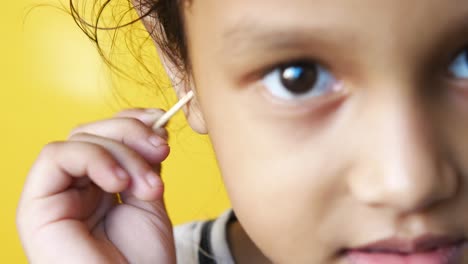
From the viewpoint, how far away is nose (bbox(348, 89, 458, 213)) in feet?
1.64

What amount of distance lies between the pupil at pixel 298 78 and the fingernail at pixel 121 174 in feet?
0.67

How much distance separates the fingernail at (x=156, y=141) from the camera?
0.75 metres

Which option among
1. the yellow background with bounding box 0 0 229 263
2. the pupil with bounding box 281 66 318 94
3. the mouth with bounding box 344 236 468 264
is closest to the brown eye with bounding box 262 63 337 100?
the pupil with bounding box 281 66 318 94

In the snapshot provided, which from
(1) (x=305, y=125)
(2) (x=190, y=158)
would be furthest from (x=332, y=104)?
(2) (x=190, y=158)

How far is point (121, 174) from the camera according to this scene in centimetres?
70

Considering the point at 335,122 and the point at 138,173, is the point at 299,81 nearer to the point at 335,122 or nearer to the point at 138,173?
the point at 335,122

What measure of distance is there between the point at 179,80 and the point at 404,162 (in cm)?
31

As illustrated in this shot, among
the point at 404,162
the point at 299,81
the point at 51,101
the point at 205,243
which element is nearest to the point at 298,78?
the point at 299,81

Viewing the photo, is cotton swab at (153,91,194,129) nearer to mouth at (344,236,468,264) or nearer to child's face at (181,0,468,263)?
child's face at (181,0,468,263)

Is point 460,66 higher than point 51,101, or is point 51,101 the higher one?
Answer: point 460,66

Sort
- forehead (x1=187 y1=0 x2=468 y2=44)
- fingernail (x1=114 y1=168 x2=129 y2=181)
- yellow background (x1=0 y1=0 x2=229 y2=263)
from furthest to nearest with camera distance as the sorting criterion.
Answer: yellow background (x1=0 y1=0 x2=229 y2=263), fingernail (x1=114 y1=168 x2=129 y2=181), forehead (x1=187 y1=0 x2=468 y2=44)

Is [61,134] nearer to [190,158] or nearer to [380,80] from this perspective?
[190,158]

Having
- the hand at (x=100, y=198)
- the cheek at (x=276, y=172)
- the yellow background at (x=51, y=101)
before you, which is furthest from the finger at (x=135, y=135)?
the yellow background at (x=51, y=101)

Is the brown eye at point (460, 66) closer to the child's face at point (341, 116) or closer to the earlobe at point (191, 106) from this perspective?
the child's face at point (341, 116)
